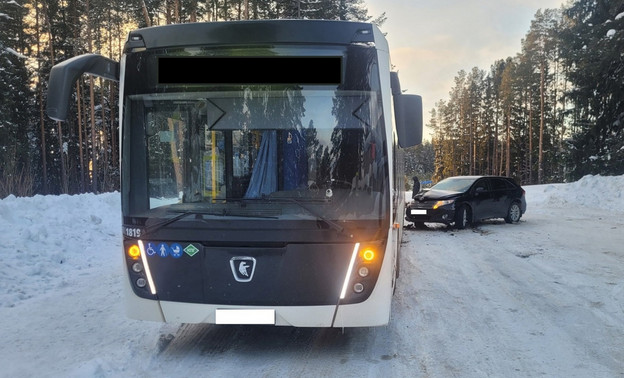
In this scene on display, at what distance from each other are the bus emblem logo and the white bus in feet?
0.04

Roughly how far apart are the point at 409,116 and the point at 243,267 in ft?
7.05

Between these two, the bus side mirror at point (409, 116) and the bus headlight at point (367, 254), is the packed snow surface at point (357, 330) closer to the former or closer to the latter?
the bus headlight at point (367, 254)

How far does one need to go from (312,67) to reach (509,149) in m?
58.4

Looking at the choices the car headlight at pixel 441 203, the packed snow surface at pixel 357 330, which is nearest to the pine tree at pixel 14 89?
the packed snow surface at pixel 357 330

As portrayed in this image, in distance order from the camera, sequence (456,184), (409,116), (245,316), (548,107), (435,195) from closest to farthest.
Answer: (245,316) → (409,116) → (435,195) → (456,184) → (548,107)

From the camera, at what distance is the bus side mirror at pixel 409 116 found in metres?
4.42

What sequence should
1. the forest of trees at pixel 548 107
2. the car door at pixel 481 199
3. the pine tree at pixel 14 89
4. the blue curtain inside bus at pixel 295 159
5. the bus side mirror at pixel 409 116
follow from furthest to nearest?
the pine tree at pixel 14 89
the forest of trees at pixel 548 107
the car door at pixel 481 199
the bus side mirror at pixel 409 116
the blue curtain inside bus at pixel 295 159

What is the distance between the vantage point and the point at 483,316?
18.3ft

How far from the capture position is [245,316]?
3957 millimetres

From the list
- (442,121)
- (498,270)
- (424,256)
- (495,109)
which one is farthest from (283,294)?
(442,121)

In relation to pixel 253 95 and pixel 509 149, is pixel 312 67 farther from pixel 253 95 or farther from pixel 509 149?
pixel 509 149

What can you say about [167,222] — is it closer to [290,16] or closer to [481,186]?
[481,186]

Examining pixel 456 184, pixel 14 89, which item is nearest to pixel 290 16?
pixel 456 184

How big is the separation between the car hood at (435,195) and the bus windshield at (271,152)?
1054cm
